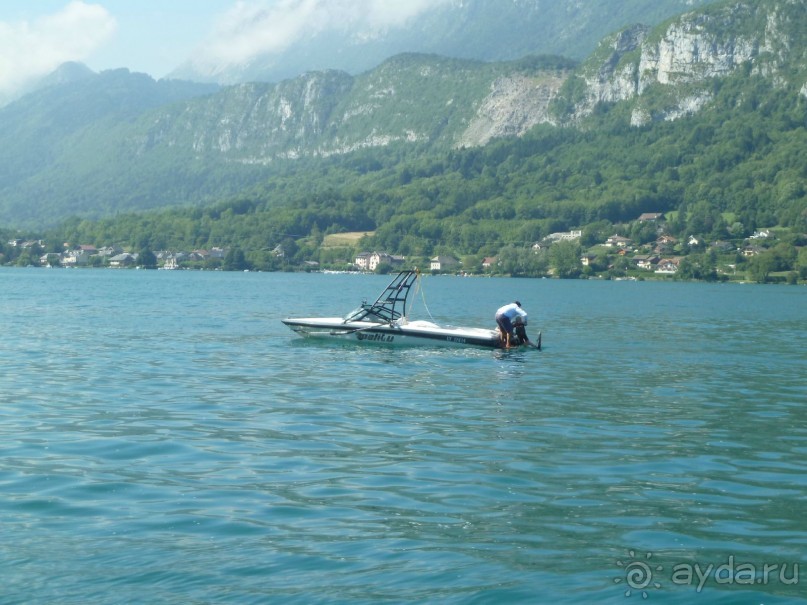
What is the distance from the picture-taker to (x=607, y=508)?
1791cm

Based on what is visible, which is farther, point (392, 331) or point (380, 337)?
point (380, 337)

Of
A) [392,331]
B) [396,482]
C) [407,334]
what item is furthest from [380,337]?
[396,482]

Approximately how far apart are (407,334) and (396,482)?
92.5ft

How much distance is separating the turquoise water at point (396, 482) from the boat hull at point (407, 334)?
5.28m

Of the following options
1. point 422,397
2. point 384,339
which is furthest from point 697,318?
point 422,397

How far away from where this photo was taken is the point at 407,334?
157 feet

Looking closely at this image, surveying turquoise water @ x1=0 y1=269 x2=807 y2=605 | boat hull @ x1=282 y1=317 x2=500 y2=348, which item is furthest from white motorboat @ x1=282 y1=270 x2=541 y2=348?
turquoise water @ x1=0 y1=269 x2=807 y2=605

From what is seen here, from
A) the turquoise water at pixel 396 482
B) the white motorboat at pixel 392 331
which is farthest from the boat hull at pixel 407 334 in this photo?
the turquoise water at pixel 396 482

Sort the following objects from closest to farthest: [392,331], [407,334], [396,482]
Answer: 1. [396,482]
2. [407,334]
3. [392,331]

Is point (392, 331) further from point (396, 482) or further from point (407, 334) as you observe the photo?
point (396, 482)

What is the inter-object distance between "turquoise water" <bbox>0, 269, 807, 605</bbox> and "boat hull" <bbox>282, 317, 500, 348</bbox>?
5.28 meters

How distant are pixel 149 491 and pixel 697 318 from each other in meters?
68.3

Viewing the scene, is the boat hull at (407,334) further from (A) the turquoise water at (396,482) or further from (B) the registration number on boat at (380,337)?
(A) the turquoise water at (396,482)

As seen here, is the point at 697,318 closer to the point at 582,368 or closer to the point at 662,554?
the point at 582,368
